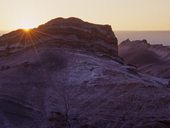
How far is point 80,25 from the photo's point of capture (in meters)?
43.3

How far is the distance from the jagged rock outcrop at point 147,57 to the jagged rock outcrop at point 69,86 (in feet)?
59.1

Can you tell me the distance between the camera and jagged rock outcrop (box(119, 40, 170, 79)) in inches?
2302

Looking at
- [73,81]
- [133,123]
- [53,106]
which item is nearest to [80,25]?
[73,81]

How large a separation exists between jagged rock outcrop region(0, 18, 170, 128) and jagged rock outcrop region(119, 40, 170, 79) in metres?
18.0

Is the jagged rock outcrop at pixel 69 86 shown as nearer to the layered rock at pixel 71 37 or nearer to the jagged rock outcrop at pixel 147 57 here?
the layered rock at pixel 71 37

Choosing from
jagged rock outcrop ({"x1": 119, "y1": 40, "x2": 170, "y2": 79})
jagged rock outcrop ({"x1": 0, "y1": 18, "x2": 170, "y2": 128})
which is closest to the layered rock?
jagged rock outcrop ({"x1": 0, "y1": 18, "x2": 170, "y2": 128})

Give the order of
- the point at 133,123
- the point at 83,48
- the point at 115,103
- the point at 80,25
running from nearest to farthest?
the point at 133,123, the point at 115,103, the point at 83,48, the point at 80,25

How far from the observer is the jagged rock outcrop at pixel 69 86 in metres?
28.3

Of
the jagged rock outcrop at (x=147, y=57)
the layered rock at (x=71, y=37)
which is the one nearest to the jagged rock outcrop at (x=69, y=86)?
the layered rock at (x=71, y=37)

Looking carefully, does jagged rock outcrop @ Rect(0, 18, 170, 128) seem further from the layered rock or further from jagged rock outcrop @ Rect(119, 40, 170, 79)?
jagged rock outcrop @ Rect(119, 40, 170, 79)

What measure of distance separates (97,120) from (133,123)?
2.02 meters

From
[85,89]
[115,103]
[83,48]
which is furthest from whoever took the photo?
[83,48]

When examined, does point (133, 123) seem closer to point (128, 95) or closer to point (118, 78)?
point (128, 95)

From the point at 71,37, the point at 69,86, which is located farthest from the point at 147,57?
the point at 69,86
